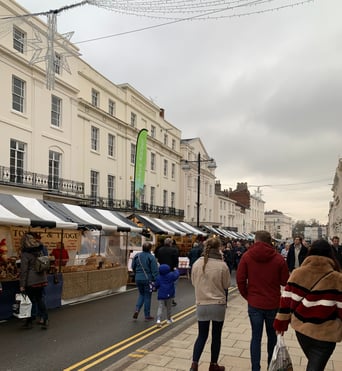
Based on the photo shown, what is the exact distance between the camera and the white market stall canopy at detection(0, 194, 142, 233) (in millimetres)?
9172

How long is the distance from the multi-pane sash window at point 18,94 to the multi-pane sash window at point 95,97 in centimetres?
732

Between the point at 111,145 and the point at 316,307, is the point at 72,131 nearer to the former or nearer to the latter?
the point at 111,145

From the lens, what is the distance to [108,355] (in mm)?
6379

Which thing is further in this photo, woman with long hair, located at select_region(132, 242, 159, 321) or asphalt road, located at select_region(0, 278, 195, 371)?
woman with long hair, located at select_region(132, 242, 159, 321)

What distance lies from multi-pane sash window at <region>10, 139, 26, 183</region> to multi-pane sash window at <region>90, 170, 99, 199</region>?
7.20 meters

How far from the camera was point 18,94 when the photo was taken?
22078 mm

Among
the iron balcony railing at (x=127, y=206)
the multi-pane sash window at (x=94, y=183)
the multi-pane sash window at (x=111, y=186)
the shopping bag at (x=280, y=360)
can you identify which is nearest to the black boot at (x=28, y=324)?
the shopping bag at (x=280, y=360)

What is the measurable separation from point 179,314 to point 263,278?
5.47m

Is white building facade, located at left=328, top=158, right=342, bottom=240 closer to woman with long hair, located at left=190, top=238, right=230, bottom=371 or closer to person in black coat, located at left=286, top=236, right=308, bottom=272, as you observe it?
person in black coat, located at left=286, top=236, right=308, bottom=272

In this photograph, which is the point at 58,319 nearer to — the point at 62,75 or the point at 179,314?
the point at 179,314

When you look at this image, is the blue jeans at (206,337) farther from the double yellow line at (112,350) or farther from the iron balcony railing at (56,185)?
the iron balcony railing at (56,185)

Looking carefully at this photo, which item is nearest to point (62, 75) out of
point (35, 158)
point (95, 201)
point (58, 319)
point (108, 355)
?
point (35, 158)

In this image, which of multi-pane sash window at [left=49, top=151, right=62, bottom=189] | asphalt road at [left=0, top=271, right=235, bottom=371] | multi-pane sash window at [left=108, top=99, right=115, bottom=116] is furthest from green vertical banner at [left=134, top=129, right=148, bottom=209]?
asphalt road at [left=0, top=271, right=235, bottom=371]

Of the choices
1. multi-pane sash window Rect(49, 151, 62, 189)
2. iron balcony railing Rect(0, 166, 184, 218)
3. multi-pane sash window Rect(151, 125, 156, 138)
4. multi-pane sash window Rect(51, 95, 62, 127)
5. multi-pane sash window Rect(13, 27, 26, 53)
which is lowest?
iron balcony railing Rect(0, 166, 184, 218)
